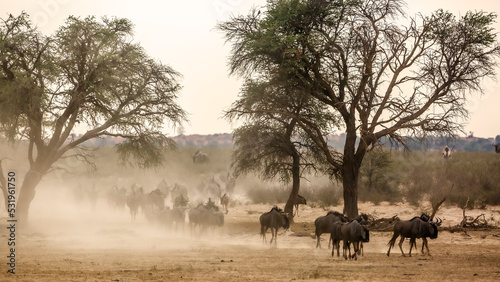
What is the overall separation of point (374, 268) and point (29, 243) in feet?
45.1

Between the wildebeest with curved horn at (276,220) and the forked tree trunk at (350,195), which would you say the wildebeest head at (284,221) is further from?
the forked tree trunk at (350,195)

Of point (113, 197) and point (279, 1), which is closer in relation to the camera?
point (279, 1)

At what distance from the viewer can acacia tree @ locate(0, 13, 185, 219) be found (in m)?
26.8

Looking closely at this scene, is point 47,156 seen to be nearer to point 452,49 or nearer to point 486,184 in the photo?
point 452,49

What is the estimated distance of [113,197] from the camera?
1804 inches

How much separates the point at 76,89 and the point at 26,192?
5.12 m

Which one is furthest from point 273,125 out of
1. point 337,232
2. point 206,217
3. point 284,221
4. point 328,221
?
point 337,232

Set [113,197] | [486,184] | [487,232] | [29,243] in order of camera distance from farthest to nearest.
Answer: [113,197] < [486,184] < [487,232] < [29,243]

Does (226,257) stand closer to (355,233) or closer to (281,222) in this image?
(355,233)

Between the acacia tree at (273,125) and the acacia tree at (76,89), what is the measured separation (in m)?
3.88

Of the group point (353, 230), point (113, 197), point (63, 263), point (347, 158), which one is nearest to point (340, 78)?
point (347, 158)

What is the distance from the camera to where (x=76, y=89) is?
1104 inches

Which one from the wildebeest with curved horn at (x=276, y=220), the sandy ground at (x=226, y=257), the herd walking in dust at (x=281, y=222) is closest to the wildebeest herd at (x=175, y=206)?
the herd walking in dust at (x=281, y=222)

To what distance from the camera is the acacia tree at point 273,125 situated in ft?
100
